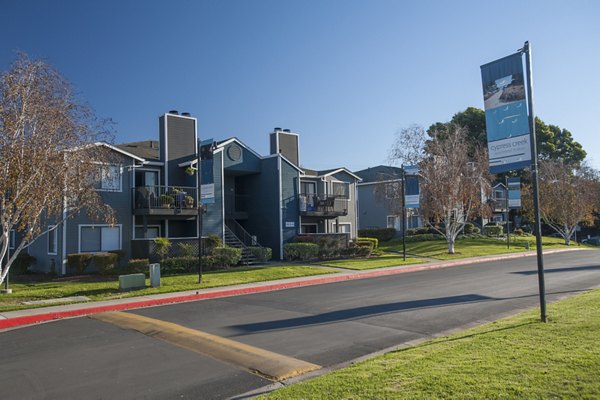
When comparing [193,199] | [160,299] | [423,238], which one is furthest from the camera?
[423,238]

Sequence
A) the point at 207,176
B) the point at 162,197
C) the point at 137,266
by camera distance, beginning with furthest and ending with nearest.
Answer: the point at 162,197 < the point at 207,176 < the point at 137,266

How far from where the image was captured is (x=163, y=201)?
26.2m

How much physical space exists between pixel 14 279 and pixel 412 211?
30431 millimetres

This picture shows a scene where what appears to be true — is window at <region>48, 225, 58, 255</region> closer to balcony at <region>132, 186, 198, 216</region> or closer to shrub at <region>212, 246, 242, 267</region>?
balcony at <region>132, 186, 198, 216</region>

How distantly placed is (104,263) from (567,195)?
44984 mm

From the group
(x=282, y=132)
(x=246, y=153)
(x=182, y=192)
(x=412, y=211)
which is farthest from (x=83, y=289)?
(x=412, y=211)

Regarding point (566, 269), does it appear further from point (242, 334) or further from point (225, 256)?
point (242, 334)

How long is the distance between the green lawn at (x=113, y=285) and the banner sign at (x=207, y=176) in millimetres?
3482

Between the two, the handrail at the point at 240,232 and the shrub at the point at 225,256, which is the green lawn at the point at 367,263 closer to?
the shrub at the point at 225,256

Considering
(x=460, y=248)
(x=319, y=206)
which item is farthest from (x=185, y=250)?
(x=460, y=248)

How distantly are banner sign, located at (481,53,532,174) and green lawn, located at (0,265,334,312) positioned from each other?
12.1m

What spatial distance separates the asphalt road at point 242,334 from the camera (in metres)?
7.07


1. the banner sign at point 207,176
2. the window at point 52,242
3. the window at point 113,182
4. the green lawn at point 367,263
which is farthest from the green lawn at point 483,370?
the window at point 52,242

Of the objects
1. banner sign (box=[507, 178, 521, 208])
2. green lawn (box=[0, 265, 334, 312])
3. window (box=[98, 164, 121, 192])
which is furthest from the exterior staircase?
banner sign (box=[507, 178, 521, 208])
